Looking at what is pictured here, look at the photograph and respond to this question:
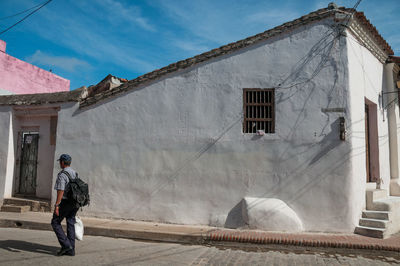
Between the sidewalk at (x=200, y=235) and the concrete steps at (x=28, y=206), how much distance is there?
0.60 meters

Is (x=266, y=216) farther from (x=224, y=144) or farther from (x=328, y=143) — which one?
(x=328, y=143)

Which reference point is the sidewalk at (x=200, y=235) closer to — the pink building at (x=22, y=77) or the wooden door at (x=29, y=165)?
the wooden door at (x=29, y=165)

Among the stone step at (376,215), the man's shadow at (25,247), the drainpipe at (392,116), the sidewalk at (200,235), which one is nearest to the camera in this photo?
the man's shadow at (25,247)

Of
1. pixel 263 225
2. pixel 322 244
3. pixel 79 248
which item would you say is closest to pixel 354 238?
pixel 322 244

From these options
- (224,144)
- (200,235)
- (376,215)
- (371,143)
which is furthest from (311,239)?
(371,143)

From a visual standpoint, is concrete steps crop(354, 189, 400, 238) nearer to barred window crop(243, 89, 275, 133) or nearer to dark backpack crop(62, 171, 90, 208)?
barred window crop(243, 89, 275, 133)

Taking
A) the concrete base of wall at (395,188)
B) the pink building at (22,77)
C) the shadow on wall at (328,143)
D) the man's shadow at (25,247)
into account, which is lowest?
the man's shadow at (25,247)

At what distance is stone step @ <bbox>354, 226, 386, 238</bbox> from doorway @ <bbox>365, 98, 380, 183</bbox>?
7.01 ft

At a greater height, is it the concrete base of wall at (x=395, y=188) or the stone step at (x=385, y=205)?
the concrete base of wall at (x=395, y=188)

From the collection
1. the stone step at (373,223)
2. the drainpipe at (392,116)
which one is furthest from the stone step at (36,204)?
the drainpipe at (392,116)

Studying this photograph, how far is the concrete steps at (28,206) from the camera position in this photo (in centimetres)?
905

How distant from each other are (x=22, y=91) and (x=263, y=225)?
11.8m

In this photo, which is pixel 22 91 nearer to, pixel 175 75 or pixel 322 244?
pixel 175 75

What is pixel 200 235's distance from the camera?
6.88 meters
